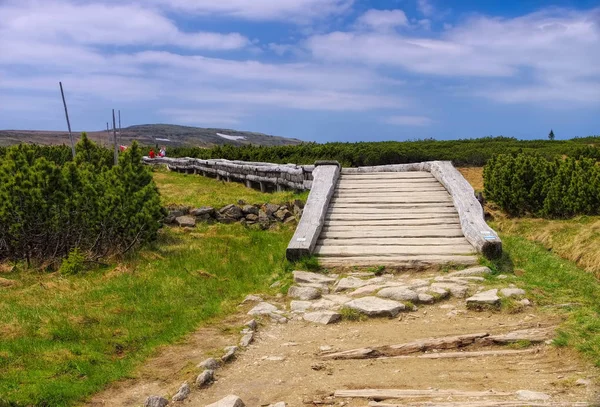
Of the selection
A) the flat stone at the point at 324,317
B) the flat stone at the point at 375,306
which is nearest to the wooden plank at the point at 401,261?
the flat stone at the point at 375,306

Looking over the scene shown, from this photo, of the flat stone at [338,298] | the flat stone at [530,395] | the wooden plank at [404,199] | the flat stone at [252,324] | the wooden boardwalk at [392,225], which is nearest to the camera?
the flat stone at [530,395]

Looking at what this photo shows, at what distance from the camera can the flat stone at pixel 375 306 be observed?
7035 mm

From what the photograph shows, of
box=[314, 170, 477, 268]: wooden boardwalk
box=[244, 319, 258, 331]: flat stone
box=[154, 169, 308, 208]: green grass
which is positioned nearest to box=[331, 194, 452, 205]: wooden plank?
box=[314, 170, 477, 268]: wooden boardwalk

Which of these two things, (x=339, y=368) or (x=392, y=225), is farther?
(x=392, y=225)

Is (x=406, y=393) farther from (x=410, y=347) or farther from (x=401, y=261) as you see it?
(x=401, y=261)

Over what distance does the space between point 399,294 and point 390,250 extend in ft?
6.47

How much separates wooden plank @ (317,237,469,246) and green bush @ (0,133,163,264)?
3276mm

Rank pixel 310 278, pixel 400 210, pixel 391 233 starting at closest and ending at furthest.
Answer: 1. pixel 310 278
2. pixel 391 233
3. pixel 400 210

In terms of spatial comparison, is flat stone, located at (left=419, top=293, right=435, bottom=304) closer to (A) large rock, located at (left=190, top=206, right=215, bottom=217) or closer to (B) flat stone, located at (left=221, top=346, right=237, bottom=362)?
(B) flat stone, located at (left=221, top=346, right=237, bottom=362)

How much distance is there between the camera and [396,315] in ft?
23.2

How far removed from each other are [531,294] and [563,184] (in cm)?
787

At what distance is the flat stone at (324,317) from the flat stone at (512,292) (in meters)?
2.13

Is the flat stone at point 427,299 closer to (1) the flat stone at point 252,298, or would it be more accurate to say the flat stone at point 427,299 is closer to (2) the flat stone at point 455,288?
(2) the flat stone at point 455,288

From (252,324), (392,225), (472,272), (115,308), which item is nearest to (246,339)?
(252,324)
